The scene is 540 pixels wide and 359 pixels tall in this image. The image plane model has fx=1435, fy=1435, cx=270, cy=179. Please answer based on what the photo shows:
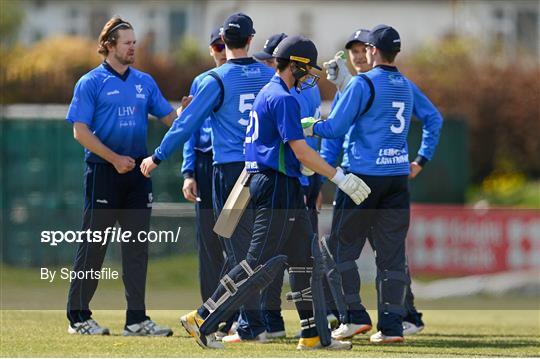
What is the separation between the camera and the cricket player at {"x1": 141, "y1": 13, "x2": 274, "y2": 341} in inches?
420

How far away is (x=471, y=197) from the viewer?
27609 mm

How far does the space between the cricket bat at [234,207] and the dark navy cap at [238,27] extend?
44.7 inches

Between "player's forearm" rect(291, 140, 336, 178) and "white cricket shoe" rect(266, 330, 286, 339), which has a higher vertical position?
"player's forearm" rect(291, 140, 336, 178)

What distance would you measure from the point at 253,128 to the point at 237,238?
93 cm

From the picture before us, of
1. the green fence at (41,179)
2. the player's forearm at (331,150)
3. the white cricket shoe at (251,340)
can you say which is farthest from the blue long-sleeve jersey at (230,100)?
the green fence at (41,179)

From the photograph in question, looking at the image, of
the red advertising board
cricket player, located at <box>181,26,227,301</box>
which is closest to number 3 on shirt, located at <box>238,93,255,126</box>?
cricket player, located at <box>181,26,227,301</box>

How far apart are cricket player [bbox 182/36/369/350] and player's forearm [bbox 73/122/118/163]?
161 centimetres

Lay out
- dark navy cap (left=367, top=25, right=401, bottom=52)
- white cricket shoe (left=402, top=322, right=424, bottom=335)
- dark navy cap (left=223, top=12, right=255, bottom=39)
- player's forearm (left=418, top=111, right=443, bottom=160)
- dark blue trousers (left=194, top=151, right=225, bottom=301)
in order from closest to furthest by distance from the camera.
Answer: dark navy cap (left=223, top=12, right=255, bottom=39) → dark navy cap (left=367, top=25, right=401, bottom=52) → dark blue trousers (left=194, top=151, right=225, bottom=301) → white cricket shoe (left=402, top=322, right=424, bottom=335) → player's forearm (left=418, top=111, right=443, bottom=160)

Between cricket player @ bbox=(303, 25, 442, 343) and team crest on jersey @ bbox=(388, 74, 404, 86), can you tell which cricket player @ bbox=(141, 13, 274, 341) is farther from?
team crest on jersey @ bbox=(388, 74, 404, 86)

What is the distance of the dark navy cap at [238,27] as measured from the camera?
1077 cm

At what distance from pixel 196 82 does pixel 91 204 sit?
1298 mm

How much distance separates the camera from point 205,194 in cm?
1191

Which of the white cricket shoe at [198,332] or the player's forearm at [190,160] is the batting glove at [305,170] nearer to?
the white cricket shoe at [198,332]

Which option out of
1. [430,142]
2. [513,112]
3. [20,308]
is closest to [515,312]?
[430,142]
